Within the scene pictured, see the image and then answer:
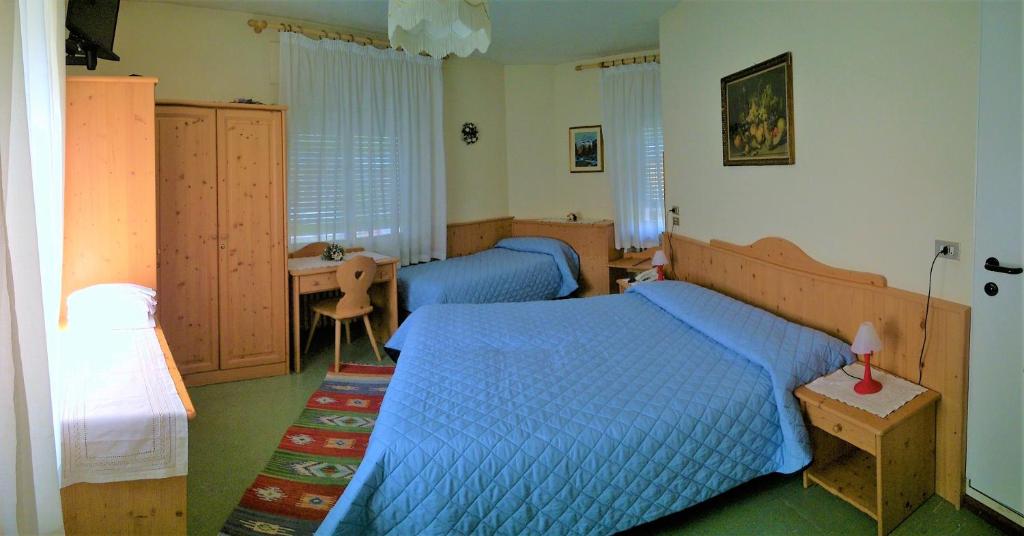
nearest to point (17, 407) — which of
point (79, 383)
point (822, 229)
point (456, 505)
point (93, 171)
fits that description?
point (79, 383)

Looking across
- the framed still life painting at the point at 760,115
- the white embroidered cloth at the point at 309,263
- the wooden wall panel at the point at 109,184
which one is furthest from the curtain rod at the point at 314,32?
the framed still life painting at the point at 760,115

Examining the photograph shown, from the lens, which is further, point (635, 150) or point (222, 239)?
point (635, 150)

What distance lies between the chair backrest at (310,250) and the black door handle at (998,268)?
12.6 feet

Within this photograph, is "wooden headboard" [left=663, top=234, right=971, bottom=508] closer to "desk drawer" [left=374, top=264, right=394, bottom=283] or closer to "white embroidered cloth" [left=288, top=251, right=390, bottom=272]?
"desk drawer" [left=374, top=264, right=394, bottom=283]

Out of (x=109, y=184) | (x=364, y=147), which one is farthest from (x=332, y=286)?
(x=109, y=184)

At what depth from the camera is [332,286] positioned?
397 centimetres

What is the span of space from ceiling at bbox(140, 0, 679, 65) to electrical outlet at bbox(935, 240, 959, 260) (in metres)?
2.53

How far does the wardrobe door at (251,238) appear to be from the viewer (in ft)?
11.7

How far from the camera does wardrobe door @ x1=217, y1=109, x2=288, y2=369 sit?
141 inches

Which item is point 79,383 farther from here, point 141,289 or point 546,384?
point 546,384

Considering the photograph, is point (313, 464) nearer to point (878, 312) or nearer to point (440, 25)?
point (440, 25)

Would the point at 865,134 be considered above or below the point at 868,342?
above

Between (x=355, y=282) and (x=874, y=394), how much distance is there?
116 inches

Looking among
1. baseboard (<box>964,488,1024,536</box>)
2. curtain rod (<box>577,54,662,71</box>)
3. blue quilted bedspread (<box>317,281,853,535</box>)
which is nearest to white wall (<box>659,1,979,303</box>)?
blue quilted bedspread (<box>317,281,853,535</box>)
